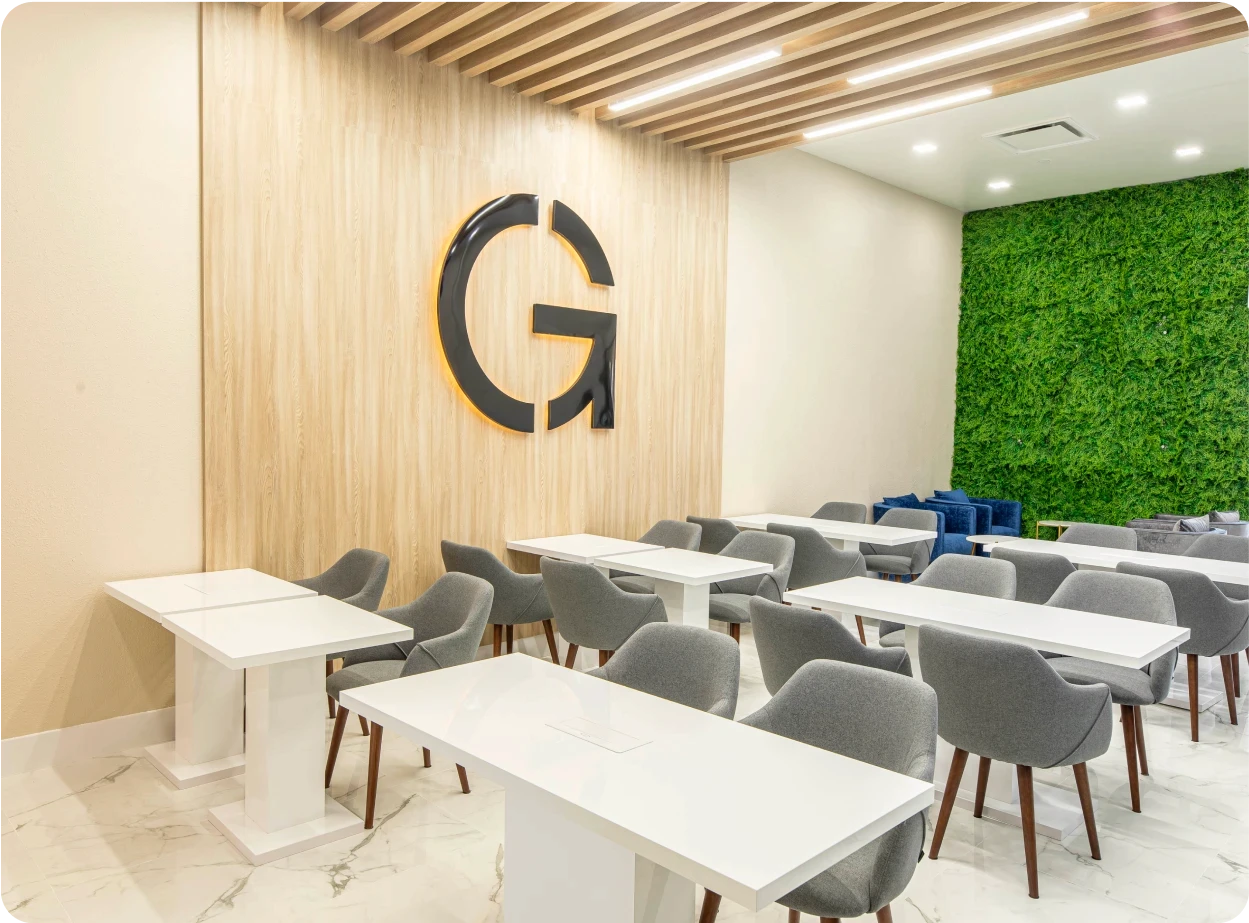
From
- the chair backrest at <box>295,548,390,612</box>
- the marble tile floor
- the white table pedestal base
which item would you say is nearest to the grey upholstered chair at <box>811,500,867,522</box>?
the marble tile floor

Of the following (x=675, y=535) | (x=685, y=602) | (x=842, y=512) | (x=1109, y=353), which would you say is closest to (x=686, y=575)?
(x=685, y=602)

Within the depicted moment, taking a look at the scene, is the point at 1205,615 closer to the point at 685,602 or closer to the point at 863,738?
the point at 685,602

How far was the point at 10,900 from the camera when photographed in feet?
Answer: 8.71

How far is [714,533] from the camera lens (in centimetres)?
598

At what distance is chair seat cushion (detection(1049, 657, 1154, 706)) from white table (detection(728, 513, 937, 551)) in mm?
1981

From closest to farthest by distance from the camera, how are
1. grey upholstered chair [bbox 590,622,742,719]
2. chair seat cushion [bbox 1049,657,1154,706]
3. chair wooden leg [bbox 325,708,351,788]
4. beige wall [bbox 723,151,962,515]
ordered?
1. grey upholstered chair [bbox 590,622,742,719]
2. chair seat cushion [bbox 1049,657,1154,706]
3. chair wooden leg [bbox 325,708,351,788]
4. beige wall [bbox 723,151,962,515]

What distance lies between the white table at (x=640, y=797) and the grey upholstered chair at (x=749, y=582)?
8.09 ft

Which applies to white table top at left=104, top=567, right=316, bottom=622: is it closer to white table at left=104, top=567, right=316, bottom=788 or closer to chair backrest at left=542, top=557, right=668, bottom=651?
white table at left=104, top=567, right=316, bottom=788

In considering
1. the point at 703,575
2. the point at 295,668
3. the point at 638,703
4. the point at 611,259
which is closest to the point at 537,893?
the point at 638,703

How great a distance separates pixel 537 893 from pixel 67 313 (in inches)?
130

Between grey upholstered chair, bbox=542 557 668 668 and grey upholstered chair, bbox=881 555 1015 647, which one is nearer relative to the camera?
grey upholstered chair, bbox=881 555 1015 647

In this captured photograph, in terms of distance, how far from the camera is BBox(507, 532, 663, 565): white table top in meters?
4.98

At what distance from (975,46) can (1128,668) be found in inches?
126

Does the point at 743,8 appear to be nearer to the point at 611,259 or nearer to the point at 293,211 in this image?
the point at 611,259
